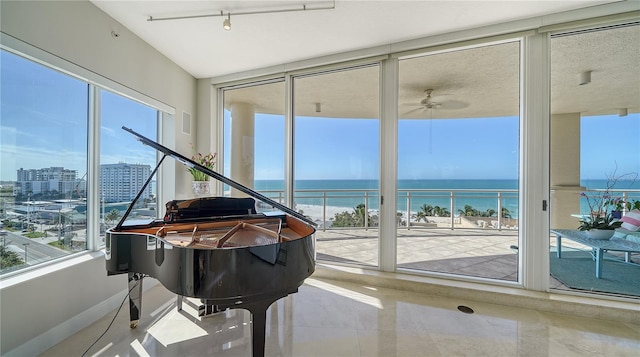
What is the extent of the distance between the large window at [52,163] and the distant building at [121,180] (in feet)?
0.04

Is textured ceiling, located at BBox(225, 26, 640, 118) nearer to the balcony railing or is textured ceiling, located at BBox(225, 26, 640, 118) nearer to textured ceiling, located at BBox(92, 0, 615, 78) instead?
textured ceiling, located at BBox(92, 0, 615, 78)

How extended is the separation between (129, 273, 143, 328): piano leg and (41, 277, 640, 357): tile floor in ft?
0.27

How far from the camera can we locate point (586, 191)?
2553 mm

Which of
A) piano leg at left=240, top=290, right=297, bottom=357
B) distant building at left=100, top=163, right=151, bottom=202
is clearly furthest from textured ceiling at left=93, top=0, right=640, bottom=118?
piano leg at left=240, top=290, right=297, bottom=357

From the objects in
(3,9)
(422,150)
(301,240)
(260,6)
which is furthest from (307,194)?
(3,9)

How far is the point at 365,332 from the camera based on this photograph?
81.2 inches

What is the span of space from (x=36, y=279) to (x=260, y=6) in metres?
2.88

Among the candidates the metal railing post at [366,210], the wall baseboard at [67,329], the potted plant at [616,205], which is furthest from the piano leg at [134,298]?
the potted plant at [616,205]

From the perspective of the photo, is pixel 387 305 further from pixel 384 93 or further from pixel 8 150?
pixel 8 150

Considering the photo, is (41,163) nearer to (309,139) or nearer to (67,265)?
(67,265)

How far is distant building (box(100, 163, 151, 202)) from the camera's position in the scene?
8.34 feet

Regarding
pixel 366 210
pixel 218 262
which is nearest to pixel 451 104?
pixel 366 210

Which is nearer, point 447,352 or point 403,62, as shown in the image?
point 447,352

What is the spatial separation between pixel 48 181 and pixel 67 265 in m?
0.74
